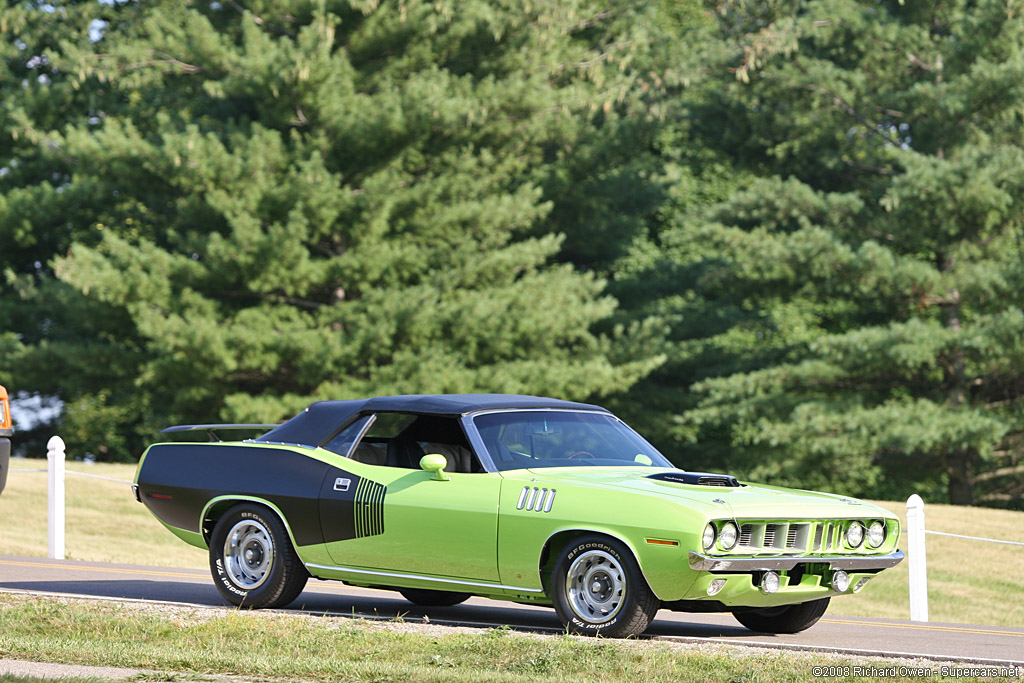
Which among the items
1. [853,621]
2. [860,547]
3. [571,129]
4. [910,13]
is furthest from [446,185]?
[860,547]

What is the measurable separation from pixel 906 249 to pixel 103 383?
64.0 feet

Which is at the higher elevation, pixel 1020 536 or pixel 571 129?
pixel 571 129

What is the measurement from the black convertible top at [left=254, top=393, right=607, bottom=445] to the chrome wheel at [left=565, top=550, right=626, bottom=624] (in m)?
1.44

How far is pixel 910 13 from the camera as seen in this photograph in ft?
114

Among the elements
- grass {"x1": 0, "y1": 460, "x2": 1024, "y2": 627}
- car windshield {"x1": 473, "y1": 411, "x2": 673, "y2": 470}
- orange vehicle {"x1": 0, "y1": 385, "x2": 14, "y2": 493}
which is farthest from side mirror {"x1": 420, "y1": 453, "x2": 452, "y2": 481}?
grass {"x1": 0, "y1": 460, "x2": 1024, "y2": 627}

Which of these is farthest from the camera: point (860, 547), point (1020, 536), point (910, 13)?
point (910, 13)

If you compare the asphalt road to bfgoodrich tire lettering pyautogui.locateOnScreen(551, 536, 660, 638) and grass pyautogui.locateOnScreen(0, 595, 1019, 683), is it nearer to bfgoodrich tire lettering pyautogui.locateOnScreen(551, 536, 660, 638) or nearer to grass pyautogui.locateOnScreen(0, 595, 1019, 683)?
bfgoodrich tire lettering pyautogui.locateOnScreen(551, 536, 660, 638)

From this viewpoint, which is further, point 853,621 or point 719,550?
point 853,621

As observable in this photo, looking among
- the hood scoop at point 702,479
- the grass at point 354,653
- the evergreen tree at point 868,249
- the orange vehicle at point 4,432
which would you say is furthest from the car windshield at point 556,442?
the evergreen tree at point 868,249

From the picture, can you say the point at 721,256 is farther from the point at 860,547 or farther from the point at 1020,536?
the point at 860,547

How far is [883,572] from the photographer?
21.0m

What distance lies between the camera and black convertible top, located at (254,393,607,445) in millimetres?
9648

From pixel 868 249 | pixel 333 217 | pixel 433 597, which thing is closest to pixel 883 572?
pixel 868 249

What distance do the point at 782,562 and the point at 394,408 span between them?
2.94 metres
